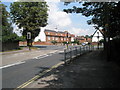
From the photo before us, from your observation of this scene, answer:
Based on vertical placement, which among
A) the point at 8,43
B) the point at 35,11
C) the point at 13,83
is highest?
the point at 35,11

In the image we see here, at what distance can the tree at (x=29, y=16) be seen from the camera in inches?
1407

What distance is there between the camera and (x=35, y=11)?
3600 cm

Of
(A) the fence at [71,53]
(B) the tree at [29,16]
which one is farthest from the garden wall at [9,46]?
(A) the fence at [71,53]

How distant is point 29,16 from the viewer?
3622cm

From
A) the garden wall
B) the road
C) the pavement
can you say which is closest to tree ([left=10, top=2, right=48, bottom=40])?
the garden wall

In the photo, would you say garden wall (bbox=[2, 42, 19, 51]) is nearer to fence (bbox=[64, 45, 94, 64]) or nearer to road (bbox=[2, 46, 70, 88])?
fence (bbox=[64, 45, 94, 64])

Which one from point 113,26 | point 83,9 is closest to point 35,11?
point 83,9

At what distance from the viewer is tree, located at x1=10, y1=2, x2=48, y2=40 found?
35.8 metres

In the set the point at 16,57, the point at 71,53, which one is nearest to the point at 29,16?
the point at 16,57

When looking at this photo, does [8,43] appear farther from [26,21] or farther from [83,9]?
[83,9]

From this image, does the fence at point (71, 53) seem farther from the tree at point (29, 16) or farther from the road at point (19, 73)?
the tree at point (29, 16)

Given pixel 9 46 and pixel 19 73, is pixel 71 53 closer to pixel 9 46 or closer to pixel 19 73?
pixel 19 73

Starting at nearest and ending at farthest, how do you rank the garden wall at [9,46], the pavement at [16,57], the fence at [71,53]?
1. the fence at [71,53]
2. the pavement at [16,57]
3. the garden wall at [9,46]

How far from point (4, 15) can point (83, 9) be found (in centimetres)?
2986
